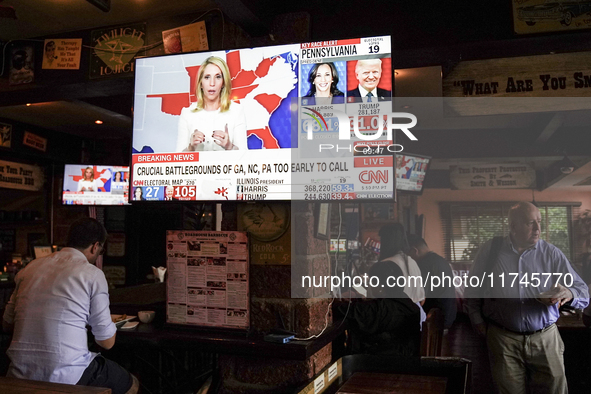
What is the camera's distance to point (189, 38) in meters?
2.60

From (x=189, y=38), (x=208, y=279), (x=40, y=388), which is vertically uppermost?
(x=189, y=38)

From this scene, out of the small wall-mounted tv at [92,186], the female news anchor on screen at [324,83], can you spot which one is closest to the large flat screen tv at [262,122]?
the female news anchor on screen at [324,83]

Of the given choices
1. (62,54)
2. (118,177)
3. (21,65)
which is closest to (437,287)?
(62,54)

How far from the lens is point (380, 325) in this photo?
2568mm

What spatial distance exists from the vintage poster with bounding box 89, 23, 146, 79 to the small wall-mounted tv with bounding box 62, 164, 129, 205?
3.15 m

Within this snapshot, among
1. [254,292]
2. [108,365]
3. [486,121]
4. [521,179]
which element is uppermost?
[486,121]

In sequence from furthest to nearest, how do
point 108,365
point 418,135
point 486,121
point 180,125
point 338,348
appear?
point 418,135 < point 486,121 < point 338,348 < point 108,365 < point 180,125

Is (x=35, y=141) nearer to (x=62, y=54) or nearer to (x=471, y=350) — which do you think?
(x=62, y=54)

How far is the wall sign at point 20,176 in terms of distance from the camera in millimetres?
5848

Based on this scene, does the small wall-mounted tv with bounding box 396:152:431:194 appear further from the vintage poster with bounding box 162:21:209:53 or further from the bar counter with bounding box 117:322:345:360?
the bar counter with bounding box 117:322:345:360

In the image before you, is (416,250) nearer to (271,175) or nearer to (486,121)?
(486,121)

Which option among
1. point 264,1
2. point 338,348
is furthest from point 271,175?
point 338,348

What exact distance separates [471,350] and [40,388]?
187 inches

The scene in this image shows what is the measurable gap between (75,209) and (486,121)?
607 centimetres
